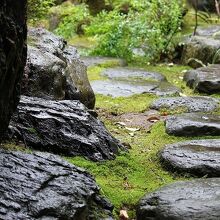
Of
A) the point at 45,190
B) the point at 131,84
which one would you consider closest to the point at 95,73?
the point at 131,84

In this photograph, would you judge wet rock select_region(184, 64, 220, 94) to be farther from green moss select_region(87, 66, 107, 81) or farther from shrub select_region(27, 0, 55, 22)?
shrub select_region(27, 0, 55, 22)

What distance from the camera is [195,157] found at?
3955mm

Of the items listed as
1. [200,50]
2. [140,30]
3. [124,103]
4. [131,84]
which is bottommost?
[124,103]

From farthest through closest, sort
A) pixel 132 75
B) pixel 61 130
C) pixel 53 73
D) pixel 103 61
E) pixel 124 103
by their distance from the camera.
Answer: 1. pixel 103 61
2. pixel 132 75
3. pixel 124 103
4. pixel 53 73
5. pixel 61 130

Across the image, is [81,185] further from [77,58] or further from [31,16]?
[31,16]

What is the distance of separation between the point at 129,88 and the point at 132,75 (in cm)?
85

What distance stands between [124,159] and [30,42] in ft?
6.97

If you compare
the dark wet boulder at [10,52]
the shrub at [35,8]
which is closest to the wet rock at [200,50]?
Result: the shrub at [35,8]

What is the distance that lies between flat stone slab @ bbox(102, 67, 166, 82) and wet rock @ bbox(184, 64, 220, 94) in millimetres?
485

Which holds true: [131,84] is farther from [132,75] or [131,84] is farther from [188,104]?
[188,104]

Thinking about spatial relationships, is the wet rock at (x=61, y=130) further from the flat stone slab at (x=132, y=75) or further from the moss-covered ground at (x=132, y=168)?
the flat stone slab at (x=132, y=75)

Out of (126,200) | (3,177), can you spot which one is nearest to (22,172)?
(3,177)

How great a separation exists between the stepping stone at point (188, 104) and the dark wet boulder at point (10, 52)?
3153 mm

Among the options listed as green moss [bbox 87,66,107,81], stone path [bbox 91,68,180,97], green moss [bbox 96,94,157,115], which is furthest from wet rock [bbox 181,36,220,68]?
green moss [bbox 96,94,157,115]
